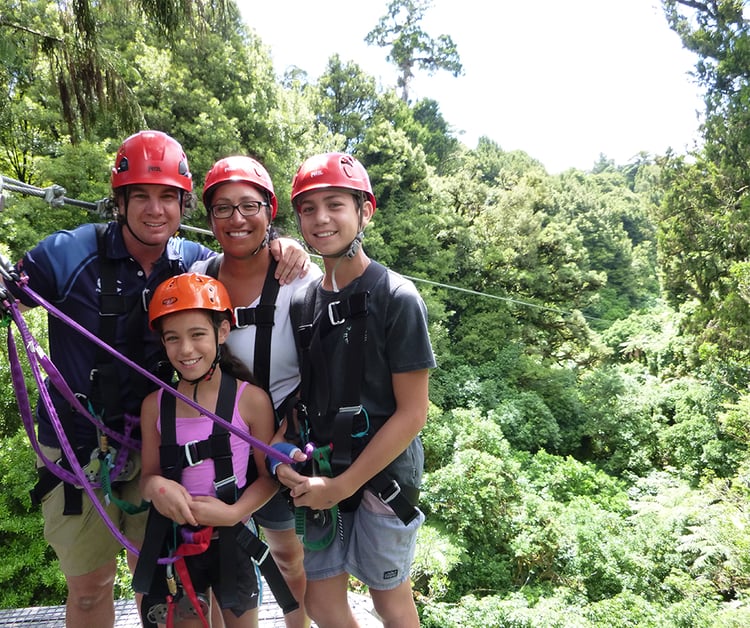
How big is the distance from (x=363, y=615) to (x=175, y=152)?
9.88 feet

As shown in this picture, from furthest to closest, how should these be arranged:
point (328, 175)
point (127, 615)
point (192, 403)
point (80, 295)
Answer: point (127, 615) < point (80, 295) < point (328, 175) < point (192, 403)

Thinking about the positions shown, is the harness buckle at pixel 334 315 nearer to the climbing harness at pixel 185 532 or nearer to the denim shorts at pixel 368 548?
the climbing harness at pixel 185 532

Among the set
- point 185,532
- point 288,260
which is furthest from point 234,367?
point 185,532

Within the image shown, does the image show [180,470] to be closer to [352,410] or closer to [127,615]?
[352,410]

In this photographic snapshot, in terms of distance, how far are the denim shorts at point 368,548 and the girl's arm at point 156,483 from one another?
0.43 meters

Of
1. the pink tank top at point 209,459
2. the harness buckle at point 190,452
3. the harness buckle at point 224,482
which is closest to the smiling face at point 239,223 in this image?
the pink tank top at point 209,459

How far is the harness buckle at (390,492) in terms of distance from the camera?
173 cm

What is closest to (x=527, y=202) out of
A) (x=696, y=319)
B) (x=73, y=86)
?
(x=696, y=319)

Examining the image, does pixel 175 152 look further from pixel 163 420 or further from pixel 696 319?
pixel 696 319

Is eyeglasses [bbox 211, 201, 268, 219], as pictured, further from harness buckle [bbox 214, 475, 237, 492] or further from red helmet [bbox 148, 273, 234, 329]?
harness buckle [bbox 214, 475, 237, 492]

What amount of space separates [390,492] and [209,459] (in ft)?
1.99

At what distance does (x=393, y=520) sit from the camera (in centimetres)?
177

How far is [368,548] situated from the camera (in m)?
1.77

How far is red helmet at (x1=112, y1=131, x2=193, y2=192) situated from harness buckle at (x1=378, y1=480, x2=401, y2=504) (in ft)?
4.33
